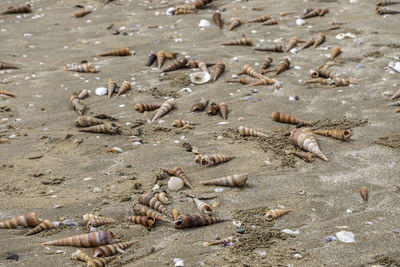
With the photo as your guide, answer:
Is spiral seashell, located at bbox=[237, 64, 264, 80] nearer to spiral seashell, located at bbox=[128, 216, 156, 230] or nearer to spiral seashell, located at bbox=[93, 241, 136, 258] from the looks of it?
spiral seashell, located at bbox=[128, 216, 156, 230]

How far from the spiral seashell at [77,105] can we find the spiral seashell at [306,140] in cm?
284

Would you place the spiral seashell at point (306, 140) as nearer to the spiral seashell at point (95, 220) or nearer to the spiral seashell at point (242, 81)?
the spiral seashell at point (242, 81)

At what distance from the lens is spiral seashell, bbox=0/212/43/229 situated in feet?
15.0

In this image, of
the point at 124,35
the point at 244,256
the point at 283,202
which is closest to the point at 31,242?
the point at 244,256

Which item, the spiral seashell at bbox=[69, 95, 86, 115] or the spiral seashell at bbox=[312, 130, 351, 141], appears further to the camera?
the spiral seashell at bbox=[69, 95, 86, 115]

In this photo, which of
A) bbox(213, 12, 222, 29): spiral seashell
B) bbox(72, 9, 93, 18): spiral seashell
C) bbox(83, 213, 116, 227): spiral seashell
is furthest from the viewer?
bbox(72, 9, 93, 18): spiral seashell

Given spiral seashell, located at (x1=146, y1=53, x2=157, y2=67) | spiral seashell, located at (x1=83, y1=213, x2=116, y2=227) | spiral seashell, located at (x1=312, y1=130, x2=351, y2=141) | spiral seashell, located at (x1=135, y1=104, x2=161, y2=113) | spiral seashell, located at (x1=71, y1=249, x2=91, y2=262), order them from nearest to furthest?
spiral seashell, located at (x1=71, y1=249, x2=91, y2=262) < spiral seashell, located at (x1=83, y1=213, x2=116, y2=227) < spiral seashell, located at (x1=312, y1=130, x2=351, y2=141) < spiral seashell, located at (x1=135, y1=104, x2=161, y2=113) < spiral seashell, located at (x1=146, y1=53, x2=157, y2=67)

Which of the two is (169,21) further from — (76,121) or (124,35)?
(76,121)

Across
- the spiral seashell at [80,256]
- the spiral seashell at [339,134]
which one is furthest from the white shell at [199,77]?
the spiral seashell at [80,256]

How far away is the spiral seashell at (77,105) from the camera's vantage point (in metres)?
7.05

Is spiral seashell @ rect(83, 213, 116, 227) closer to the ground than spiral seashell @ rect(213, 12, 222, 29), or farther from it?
closer to the ground

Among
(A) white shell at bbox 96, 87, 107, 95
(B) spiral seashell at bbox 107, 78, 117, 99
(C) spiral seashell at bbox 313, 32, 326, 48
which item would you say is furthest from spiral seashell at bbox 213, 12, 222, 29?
(A) white shell at bbox 96, 87, 107, 95

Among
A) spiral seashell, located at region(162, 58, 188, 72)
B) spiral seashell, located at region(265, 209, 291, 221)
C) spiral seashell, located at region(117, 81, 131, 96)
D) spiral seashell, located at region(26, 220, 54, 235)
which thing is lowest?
spiral seashell, located at region(265, 209, 291, 221)

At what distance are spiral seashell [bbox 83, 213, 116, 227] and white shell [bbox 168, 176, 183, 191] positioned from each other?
0.73m
